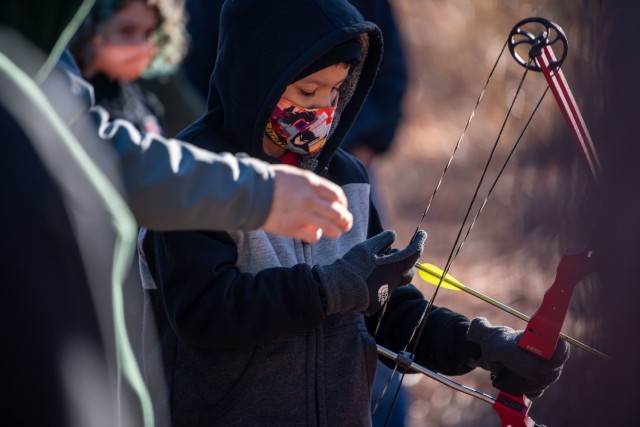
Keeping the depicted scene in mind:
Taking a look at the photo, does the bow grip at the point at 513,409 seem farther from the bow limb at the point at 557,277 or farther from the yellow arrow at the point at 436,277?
the yellow arrow at the point at 436,277

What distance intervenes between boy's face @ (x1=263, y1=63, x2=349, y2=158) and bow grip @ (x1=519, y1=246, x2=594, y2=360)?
0.70 meters

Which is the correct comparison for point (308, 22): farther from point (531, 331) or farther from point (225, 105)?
point (531, 331)

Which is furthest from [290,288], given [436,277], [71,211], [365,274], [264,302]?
[71,211]

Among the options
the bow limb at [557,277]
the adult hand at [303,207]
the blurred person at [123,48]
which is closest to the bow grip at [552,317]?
the bow limb at [557,277]

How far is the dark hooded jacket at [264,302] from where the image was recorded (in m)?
2.38

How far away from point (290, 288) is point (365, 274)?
170 mm

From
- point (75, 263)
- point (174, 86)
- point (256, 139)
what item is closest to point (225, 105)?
point (256, 139)

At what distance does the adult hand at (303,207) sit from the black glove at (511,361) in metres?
0.95

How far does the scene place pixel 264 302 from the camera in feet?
7.78

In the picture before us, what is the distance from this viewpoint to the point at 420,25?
10.1 m

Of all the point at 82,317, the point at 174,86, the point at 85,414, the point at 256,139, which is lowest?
the point at 174,86

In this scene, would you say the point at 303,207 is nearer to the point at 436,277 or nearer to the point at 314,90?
the point at 314,90

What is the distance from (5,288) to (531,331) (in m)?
1.45

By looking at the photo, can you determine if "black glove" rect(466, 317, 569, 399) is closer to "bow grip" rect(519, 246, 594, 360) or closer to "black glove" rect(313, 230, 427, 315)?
"bow grip" rect(519, 246, 594, 360)
